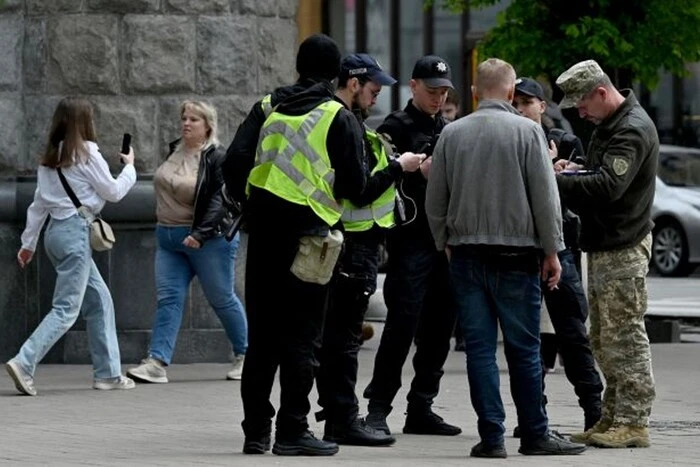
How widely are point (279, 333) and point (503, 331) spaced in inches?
39.1

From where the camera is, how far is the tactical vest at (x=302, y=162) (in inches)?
373

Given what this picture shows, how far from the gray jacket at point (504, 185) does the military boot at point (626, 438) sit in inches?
40.0

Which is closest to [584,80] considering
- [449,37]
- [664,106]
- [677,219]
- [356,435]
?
[356,435]

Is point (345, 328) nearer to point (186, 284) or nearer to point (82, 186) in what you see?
point (82, 186)

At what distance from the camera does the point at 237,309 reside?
43.5 feet

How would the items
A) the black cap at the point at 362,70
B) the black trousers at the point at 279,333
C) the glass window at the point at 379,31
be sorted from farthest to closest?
the glass window at the point at 379,31
the black cap at the point at 362,70
the black trousers at the point at 279,333

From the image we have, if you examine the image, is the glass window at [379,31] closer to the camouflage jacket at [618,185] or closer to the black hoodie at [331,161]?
the camouflage jacket at [618,185]

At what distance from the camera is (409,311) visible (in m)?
10.6

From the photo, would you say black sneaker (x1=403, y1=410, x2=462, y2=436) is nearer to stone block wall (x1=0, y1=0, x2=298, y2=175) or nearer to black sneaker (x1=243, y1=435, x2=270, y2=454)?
black sneaker (x1=243, y1=435, x2=270, y2=454)

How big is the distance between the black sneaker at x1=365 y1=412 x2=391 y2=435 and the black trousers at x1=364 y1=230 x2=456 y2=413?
0.09 ft

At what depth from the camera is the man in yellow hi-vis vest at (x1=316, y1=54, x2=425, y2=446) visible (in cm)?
1004

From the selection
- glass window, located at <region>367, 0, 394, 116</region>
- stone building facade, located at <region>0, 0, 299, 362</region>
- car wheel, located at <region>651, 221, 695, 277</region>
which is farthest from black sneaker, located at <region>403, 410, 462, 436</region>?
glass window, located at <region>367, 0, 394, 116</region>

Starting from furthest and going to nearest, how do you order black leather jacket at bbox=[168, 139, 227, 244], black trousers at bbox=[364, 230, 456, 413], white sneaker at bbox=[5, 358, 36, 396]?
1. black leather jacket at bbox=[168, 139, 227, 244]
2. white sneaker at bbox=[5, 358, 36, 396]
3. black trousers at bbox=[364, 230, 456, 413]

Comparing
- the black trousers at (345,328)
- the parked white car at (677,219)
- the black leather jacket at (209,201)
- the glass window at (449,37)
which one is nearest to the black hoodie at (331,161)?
the black trousers at (345,328)
